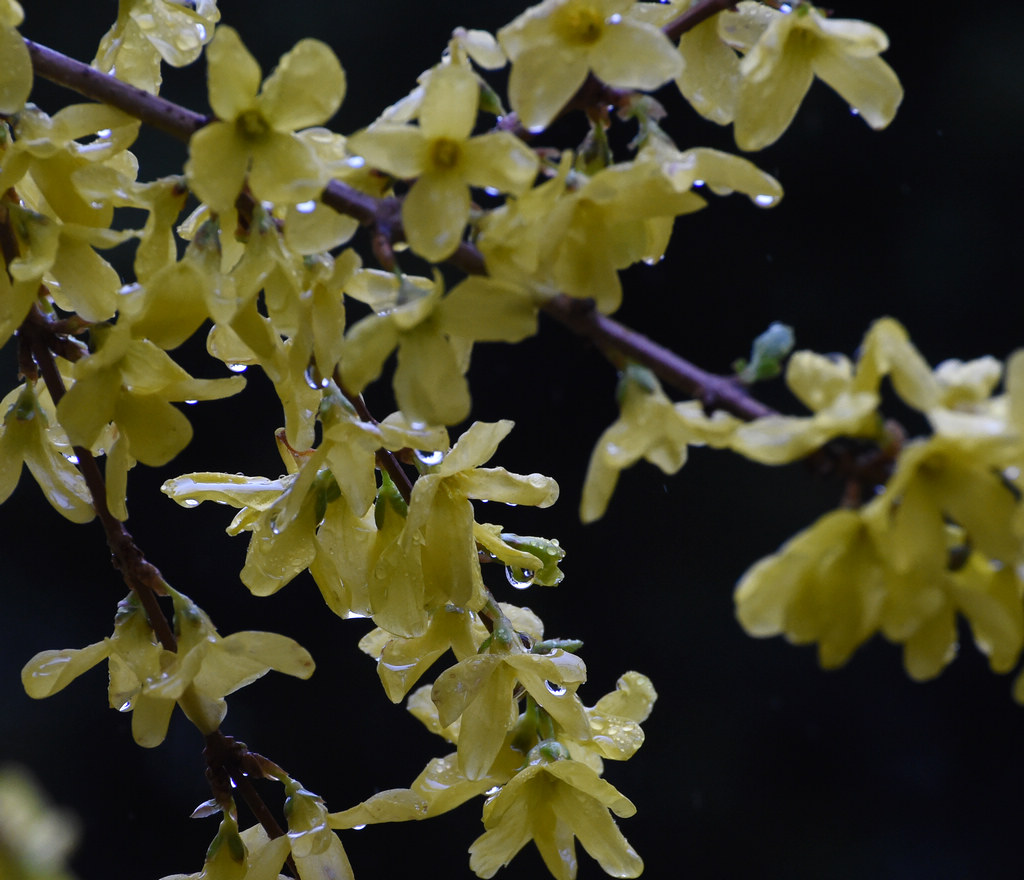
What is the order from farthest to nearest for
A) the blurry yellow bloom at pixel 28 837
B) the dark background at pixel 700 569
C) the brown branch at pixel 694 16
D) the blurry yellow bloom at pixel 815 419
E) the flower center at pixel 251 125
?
the dark background at pixel 700 569 < the brown branch at pixel 694 16 < the flower center at pixel 251 125 < the blurry yellow bloom at pixel 815 419 < the blurry yellow bloom at pixel 28 837

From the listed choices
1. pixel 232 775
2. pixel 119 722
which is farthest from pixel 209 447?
pixel 232 775

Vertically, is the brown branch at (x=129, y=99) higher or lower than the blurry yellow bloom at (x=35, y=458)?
higher

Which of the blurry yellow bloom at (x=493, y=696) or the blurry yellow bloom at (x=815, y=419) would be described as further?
the blurry yellow bloom at (x=493, y=696)

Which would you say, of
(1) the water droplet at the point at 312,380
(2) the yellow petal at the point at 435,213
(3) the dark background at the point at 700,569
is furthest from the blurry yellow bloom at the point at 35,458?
(3) the dark background at the point at 700,569

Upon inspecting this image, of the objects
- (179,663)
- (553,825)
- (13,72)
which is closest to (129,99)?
(13,72)

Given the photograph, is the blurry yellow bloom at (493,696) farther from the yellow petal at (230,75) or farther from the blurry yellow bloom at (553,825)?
the yellow petal at (230,75)

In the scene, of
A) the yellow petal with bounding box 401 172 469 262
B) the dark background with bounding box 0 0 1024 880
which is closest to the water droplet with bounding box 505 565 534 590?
the yellow petal with bounding box 401 172 469 262

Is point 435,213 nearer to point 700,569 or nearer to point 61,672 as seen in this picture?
point 61,672
